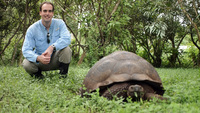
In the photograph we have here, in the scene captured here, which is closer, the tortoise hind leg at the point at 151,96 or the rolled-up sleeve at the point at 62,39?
the tortoise hind leg at the point at 151,96

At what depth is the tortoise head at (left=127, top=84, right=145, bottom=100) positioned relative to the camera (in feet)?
6.80

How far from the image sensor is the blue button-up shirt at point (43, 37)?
350 centimetres

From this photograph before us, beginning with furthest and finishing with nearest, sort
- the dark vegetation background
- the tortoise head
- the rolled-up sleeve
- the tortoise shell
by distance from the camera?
the dark vegetation background < the rolled-up sleeve < the tortoise shell < the tortoise head

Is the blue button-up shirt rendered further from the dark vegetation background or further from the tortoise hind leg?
the dark vegetation background

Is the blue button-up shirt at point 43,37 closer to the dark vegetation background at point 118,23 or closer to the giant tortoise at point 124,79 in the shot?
the giant tortoise at point 124,79

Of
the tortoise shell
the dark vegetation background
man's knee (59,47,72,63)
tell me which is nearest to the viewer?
the tortoise shell

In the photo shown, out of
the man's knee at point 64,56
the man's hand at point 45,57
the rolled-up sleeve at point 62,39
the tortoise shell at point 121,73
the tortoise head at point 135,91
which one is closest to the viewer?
the tortoise head at point 135,91

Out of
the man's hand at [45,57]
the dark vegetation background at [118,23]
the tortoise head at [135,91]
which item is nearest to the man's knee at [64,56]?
the man's hand at [45,57]

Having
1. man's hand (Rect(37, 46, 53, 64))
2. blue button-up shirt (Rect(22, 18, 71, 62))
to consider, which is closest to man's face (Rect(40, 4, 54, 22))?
blue button-up shirt (Rect(22, 18, 71, 62))

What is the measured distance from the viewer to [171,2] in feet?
21.3

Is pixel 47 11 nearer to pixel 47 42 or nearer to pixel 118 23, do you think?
pixel 47 42

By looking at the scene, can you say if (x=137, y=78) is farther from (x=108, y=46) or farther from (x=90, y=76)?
(x=108, y=46)

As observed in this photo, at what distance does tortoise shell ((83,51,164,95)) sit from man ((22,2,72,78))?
1.18 metres

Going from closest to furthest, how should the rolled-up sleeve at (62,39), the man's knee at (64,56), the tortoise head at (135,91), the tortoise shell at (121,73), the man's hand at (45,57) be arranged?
the tortoise head at (135,91) < the tortoise shell at (121,73) < the man's hand at (45,57) < the rolled-up sleeve at (62,39) < the man's knee at (64,56)
